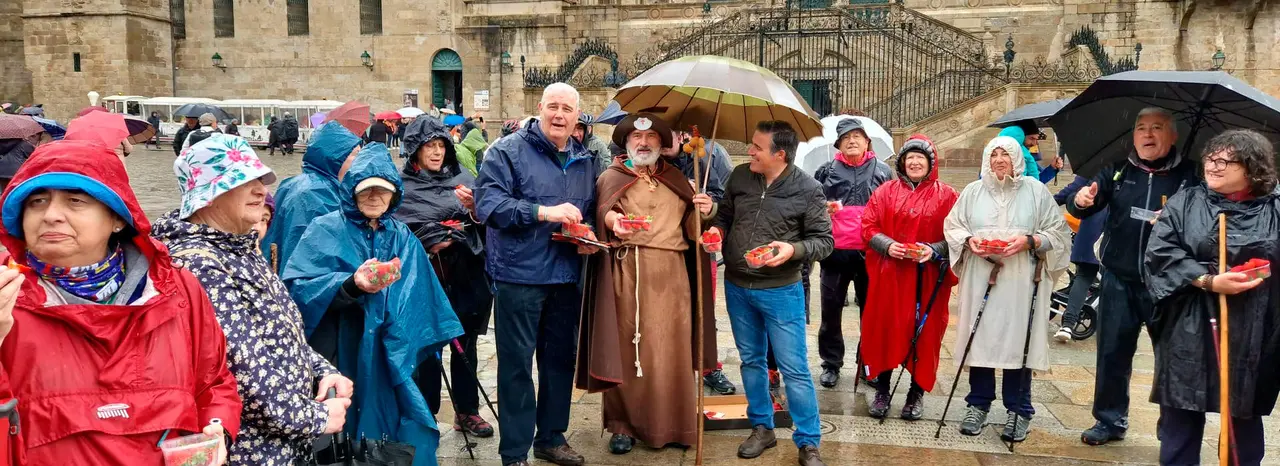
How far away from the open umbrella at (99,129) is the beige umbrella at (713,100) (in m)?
3.58

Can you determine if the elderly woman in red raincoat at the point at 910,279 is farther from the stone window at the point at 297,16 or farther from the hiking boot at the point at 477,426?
the stone window at the point at 297,16

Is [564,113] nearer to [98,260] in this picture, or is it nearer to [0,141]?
[98,260]

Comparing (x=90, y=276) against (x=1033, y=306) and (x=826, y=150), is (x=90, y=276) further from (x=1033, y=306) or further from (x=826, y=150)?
(x=826, y=150)

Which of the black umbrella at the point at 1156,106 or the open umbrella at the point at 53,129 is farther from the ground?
the black umbrella at the point at 1156,106

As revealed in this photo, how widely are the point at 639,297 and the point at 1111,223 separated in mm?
2668

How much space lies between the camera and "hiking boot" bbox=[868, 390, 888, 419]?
227 inches

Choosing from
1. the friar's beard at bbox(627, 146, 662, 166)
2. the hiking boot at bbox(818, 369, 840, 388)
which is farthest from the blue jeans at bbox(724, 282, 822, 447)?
the hiking boot at bbox(818, 369, 840, 388)

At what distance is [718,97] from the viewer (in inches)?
195

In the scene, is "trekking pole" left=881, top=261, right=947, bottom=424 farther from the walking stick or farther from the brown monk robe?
the walking stick

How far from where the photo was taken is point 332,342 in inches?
155

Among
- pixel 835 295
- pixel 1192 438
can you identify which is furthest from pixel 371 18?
pixel 1192 438

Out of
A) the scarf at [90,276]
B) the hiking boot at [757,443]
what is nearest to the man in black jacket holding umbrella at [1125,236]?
the hiking boot at [757,443]

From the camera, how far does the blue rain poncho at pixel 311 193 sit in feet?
15.7

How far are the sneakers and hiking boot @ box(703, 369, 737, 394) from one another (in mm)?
3207
